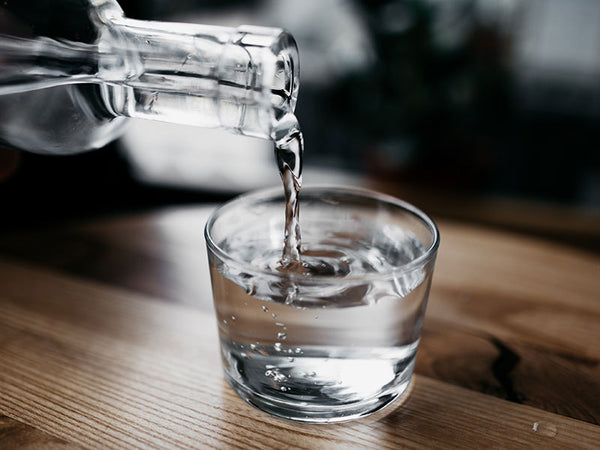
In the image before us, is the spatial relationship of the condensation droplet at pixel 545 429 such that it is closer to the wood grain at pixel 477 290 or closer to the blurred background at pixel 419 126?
the wood grain at pixel 477 290

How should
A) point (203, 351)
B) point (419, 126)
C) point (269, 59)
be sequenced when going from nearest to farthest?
1. point (269, 59)
2. point (203, 351)
3. point (419, 126)

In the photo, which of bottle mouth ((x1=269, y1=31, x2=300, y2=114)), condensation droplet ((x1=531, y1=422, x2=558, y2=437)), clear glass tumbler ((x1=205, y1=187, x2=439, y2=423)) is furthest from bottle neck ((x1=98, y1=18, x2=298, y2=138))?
condensation droplet ((x1=531, y1=422, x2=558, y2=437))

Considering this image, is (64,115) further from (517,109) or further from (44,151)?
(517,109)

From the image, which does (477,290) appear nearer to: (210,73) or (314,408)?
(314,408)

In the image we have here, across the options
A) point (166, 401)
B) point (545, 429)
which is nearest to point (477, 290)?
point (545, 429)

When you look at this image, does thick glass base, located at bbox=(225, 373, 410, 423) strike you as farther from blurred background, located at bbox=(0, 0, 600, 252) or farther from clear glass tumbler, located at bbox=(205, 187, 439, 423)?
blurred background, located at bbox=(0, 0, 600, 252)
